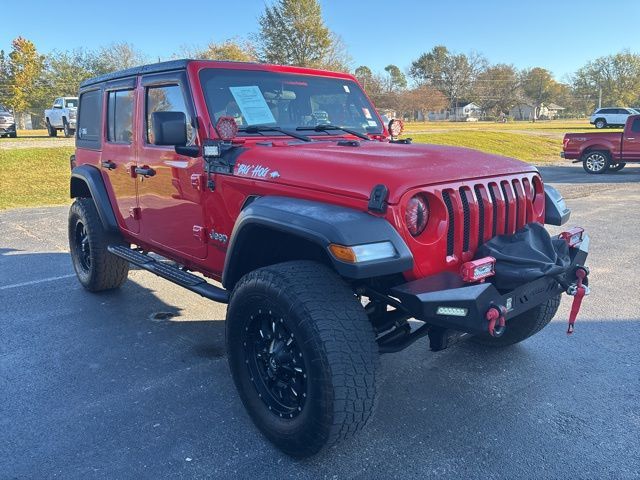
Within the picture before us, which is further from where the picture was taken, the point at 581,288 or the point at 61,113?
the point at 61,113

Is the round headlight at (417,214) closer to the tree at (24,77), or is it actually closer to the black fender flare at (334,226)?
the black fender flare at (334,226)

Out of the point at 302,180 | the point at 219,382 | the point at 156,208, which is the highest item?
the point at 302,180

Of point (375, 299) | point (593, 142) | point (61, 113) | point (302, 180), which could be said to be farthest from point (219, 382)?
point (61, 113)

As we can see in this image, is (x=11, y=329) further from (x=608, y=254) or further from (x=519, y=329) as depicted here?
(x=608, y=254)

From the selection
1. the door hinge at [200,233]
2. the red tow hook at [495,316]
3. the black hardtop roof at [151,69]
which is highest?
the black hardtop roof at [151,69]

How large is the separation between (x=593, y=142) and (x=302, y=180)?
1678 centimetres

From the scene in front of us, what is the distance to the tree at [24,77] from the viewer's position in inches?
1715

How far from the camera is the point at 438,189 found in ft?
8.90

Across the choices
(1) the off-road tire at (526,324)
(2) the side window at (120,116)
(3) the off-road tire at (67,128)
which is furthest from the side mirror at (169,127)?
(3) the off-road tire at (67,128)

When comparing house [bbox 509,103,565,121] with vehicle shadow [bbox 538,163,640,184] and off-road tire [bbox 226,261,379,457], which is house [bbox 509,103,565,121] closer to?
vehicle shadow [bbox 538,163,640,184]

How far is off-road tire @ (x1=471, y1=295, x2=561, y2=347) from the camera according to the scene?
3676 millimetres

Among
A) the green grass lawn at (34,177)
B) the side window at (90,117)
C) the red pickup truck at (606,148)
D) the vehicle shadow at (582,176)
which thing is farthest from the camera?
the red pickup truck at (606,148)

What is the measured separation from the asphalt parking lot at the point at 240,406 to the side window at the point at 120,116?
5.21 feet

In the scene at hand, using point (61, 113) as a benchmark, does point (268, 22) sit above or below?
above
